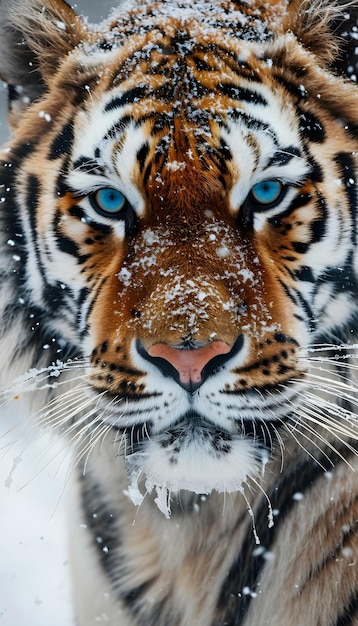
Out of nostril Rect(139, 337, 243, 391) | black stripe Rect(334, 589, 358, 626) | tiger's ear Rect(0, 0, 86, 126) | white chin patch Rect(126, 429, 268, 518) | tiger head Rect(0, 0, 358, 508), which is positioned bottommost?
black stripe Rect(334, 589, 358, 626)

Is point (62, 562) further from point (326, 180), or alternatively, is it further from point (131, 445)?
point (326, 180)

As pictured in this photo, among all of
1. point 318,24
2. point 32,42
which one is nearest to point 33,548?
point 32,42

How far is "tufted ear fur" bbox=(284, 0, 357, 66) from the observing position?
1382 millimetres

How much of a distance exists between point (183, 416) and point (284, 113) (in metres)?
0.55

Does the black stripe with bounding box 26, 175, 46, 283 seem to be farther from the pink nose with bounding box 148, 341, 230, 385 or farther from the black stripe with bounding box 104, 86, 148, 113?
the pink nose with bounding box 148, 341, 230, 385

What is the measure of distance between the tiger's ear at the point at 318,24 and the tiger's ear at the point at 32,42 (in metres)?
Result: 0.40

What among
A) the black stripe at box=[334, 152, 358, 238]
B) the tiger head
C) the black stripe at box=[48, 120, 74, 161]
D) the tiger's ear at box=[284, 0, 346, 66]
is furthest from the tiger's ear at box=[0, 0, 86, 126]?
the black stripe at box=[334, 152, 358, 238]

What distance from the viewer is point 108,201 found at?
4.34 feet

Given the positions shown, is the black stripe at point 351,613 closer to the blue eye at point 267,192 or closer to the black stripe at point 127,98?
the blue eye at point 267,192

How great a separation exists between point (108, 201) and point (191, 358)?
359 millimetres

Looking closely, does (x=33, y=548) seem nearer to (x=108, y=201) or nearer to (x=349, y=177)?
(x=108, y=201)

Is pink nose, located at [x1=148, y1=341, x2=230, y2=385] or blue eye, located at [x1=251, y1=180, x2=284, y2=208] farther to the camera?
blue eye, located at [x1=251, y1=180, x2=284, y2=208]

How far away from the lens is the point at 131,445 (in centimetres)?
129

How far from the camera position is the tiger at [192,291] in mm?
1207
